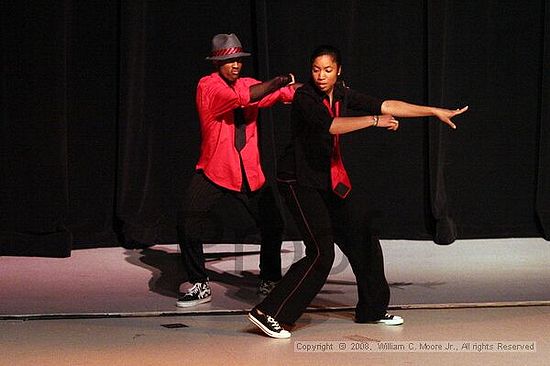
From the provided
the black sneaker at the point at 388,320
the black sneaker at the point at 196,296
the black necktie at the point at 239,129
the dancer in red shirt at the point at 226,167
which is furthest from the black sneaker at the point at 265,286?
the black sneaker at the point at 388,320

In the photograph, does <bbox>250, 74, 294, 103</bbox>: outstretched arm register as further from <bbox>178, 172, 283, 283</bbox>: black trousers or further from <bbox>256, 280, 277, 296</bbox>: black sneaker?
<bbox>256, 280, 277, 296</bbox>: black sneaker

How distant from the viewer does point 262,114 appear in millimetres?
7297

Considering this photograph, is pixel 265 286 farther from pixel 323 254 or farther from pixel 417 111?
pixel 417 111

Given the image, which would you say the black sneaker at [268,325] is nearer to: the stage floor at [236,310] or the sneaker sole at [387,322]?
the stage floor at [236,310]

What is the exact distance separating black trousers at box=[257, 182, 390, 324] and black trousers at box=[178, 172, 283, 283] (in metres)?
0.73

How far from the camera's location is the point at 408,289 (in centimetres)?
560

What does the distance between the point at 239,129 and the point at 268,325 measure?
4.20 feet

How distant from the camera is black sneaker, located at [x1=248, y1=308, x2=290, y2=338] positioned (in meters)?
4.47

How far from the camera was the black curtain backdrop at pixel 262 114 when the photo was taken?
6895 mm

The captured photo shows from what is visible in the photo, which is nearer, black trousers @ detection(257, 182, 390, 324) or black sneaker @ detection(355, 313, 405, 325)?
black trousers @ detection(257, 182, 390, 324)

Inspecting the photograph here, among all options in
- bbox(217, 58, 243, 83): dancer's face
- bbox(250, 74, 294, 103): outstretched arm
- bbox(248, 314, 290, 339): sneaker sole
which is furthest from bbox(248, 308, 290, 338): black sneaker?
bbox(217, 58, 243, 83): dancer's face

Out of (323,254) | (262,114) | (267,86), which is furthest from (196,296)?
(262,114)

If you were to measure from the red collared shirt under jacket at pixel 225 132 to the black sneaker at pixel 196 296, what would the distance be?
516 millimetres

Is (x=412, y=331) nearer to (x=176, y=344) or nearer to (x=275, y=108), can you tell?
(x=176, y=344)
